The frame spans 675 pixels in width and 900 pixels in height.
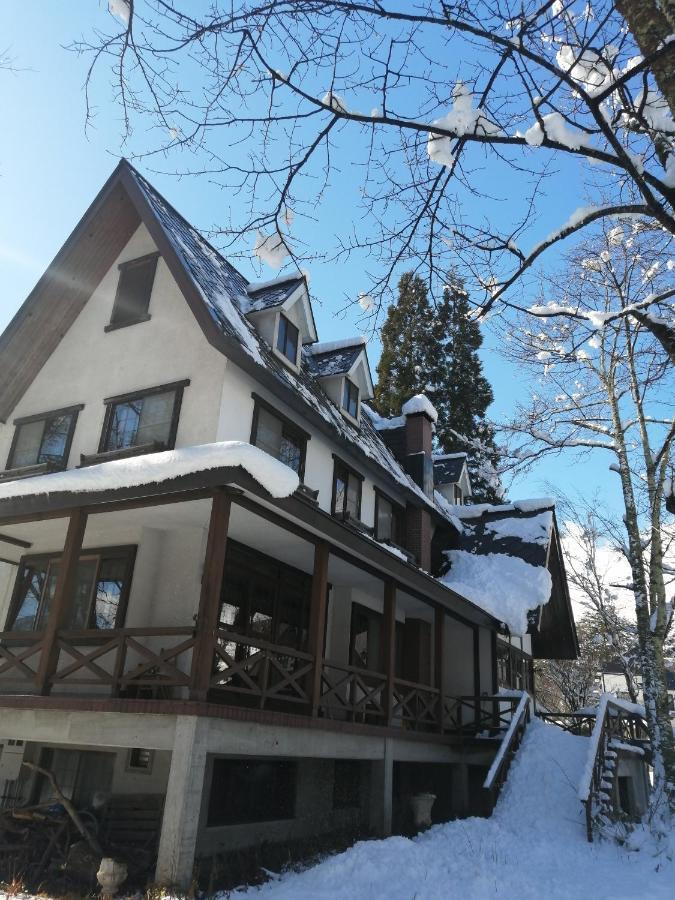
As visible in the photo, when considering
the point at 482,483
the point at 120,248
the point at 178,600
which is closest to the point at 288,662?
the point at 178,600

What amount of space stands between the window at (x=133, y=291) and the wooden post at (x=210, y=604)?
5656mm

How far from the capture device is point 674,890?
8.04 metres

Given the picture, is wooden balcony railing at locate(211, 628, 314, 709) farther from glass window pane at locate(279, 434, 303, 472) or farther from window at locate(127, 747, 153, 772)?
glass window pane at locate(279, 434, 303, 472)

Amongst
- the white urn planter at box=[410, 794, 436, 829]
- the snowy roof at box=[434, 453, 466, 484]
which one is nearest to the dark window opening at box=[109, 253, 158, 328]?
the white urn planter at box=[410, 794, 436, 829]

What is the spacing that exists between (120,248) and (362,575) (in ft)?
27.6

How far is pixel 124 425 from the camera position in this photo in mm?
12578

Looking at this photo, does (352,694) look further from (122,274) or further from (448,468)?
(448,468)

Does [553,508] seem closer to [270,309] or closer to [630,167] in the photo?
[270,309]

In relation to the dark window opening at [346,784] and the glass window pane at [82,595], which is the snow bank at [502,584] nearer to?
the dark window opening at [346,784]

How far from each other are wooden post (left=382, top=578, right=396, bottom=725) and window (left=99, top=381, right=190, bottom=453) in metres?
5.22

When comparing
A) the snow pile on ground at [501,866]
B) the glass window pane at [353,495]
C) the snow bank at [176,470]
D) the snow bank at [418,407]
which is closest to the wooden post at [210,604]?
the snow bank at [176,470]

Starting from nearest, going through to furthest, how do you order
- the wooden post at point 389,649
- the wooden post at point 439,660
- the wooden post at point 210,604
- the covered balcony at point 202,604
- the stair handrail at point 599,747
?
the wooden post at point 210,604 < the covered balcony at point 202,604 < the stair handrail at point 599,747 < the wooden post at point 389,649 < the wooden post at point 439,660

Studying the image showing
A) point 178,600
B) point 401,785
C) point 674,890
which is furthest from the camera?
point 401,785

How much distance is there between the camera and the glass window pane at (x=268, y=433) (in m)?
12.4
